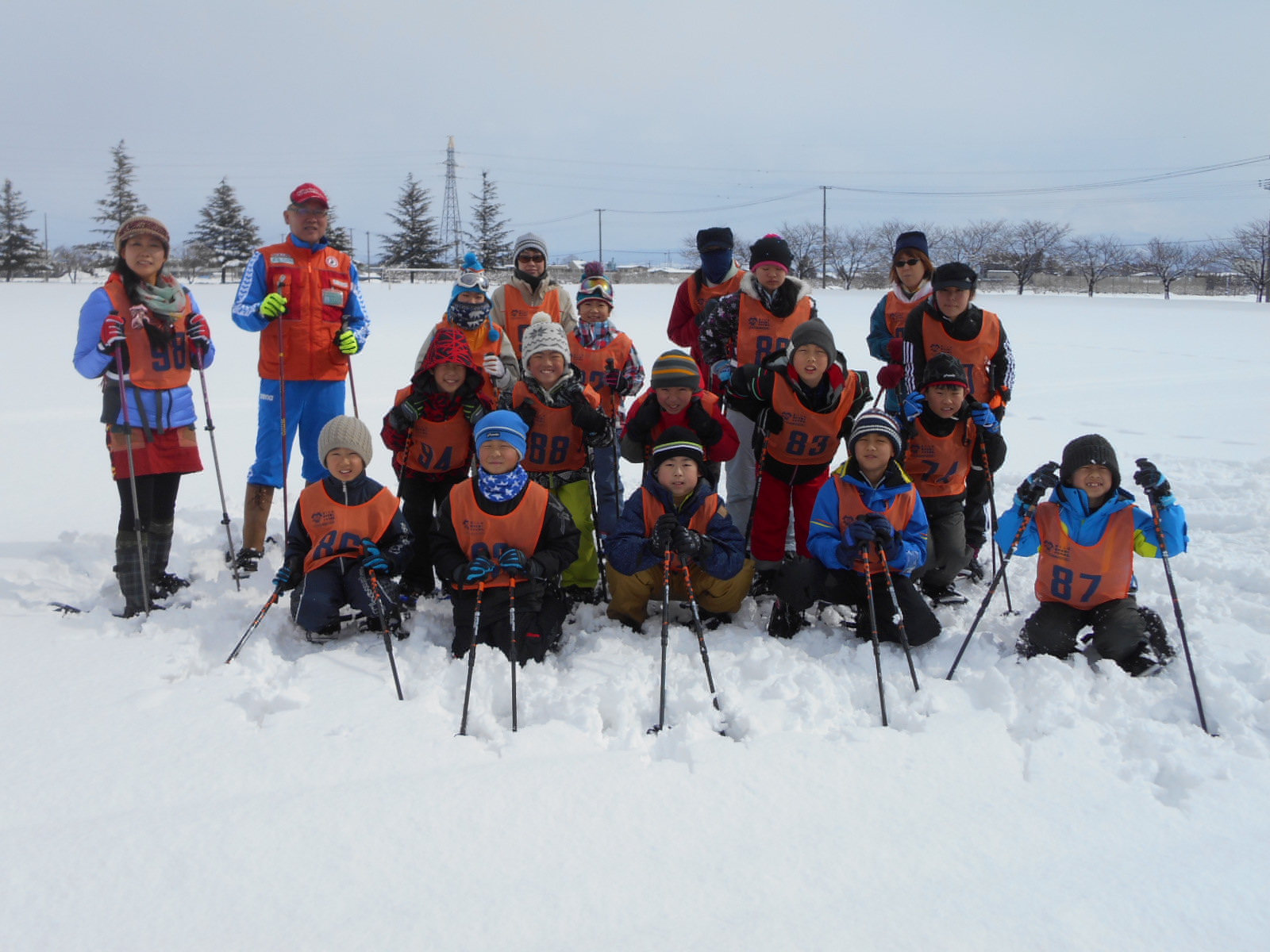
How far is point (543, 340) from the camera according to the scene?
14.1 ft

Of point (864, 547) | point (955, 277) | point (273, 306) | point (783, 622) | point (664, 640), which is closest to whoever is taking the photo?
point (664, 640)

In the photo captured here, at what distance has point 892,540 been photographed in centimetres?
366

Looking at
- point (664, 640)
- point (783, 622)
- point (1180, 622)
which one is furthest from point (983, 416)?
point (664, 640)

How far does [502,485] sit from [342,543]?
2.87 feet

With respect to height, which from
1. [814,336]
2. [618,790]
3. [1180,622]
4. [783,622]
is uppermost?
[814,336]

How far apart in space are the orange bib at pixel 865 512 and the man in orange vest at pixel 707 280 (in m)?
1.51

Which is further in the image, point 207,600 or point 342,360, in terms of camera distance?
point 342,360

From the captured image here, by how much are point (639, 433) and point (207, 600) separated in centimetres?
249

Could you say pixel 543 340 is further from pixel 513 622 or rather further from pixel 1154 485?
pixel 1154 485

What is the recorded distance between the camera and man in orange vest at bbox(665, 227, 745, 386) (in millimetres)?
5246

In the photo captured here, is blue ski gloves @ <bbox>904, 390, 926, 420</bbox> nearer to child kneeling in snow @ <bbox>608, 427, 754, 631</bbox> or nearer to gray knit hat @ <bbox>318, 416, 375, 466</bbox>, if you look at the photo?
child kneeling in snow @ <bbox>608, 427, 754, 631</bbox>

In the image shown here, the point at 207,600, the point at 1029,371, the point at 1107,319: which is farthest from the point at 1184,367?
the point at 207,600

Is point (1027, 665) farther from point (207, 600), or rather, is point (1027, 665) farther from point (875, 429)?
point (207, 600)

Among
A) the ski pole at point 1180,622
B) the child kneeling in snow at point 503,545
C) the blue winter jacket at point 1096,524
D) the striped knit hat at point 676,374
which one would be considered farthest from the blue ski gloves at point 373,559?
the ski pole at point 1180,622
